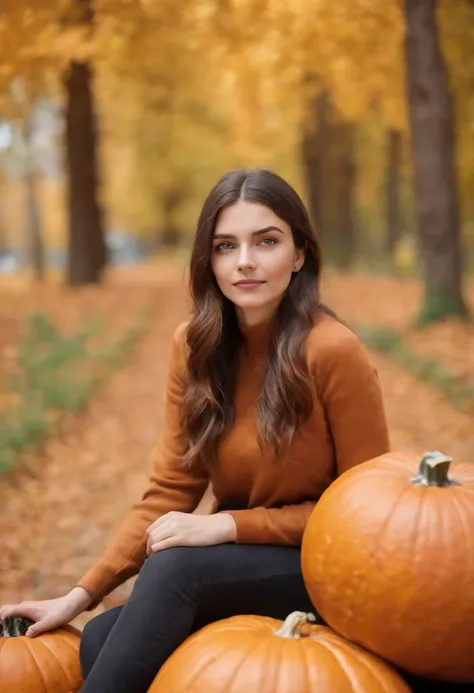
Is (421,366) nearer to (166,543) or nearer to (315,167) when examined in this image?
(166,543)

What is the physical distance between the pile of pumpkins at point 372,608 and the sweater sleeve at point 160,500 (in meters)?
0.38

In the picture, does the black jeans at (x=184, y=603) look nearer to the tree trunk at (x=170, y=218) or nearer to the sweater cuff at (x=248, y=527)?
the sweater cuff at (x=248, y=527)

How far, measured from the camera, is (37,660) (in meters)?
1.91

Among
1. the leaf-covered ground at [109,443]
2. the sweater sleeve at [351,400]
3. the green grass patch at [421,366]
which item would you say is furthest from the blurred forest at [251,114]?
the sweater sleeve at [351,400]

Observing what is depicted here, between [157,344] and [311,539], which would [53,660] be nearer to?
[311,539]

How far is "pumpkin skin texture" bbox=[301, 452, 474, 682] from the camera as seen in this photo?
1.50m

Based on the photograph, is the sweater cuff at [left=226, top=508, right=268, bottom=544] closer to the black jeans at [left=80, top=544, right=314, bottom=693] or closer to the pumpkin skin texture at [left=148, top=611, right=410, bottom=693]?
the black jeans at [left=80, top=544, right=314, bottom=693]

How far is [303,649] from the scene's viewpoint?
5.11ft

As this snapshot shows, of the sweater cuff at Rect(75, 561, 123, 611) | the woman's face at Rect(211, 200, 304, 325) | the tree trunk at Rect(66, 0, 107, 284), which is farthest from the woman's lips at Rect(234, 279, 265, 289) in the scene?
the tree trunk at Rect(66, 0, 107, 284)

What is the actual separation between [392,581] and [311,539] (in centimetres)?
21

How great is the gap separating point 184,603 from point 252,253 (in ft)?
2.56

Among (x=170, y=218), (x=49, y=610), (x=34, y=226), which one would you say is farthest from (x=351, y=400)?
(x=170, y=218)

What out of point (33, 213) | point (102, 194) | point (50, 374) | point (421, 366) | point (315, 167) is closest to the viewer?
point (421, 366)

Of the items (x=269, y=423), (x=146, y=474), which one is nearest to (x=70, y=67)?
(x=146, y=474)
